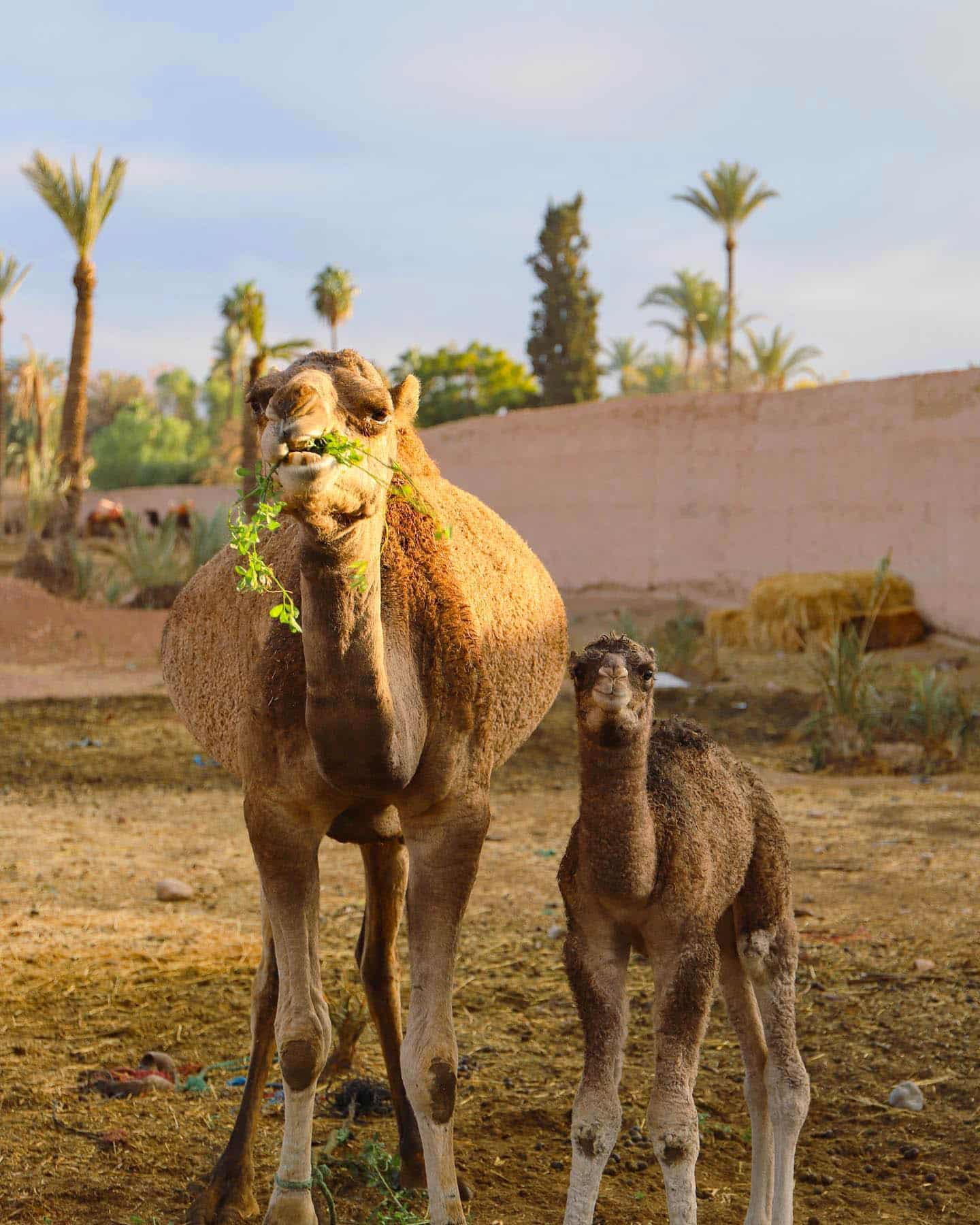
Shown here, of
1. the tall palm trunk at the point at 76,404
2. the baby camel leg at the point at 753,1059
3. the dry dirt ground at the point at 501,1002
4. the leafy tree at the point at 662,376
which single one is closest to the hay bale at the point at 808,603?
the dry dirt ground at the point at 501,1002

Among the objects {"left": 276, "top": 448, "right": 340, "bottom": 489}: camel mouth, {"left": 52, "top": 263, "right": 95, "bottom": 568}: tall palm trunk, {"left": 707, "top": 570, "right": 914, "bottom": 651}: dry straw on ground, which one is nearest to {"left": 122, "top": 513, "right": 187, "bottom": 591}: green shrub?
{"left": 52, "top": 263, "right": 95, "bottom": 568}: tall palm trunk

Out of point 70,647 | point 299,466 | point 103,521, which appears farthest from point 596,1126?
point 103,521

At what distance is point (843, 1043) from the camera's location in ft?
17.3

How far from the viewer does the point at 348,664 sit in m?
2.97

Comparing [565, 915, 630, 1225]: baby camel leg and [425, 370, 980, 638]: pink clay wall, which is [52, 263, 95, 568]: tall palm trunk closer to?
[425, 370, 980, 638]: pink clay wall

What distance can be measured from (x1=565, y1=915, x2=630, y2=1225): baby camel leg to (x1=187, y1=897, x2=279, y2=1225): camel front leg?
112cm

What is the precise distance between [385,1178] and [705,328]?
52510 mm

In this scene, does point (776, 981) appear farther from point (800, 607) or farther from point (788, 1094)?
point (800, 607)

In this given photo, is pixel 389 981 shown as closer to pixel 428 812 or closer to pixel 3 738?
pixel 428 812

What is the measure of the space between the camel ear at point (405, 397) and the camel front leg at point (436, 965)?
40.9 inches

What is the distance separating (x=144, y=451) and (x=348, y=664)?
6470 cm

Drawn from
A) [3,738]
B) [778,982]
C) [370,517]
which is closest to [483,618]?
[370,517]

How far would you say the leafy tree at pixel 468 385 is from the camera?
49703 millimetres

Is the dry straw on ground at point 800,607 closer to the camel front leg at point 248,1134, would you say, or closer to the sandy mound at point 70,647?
the sandy mound at point 70,647
